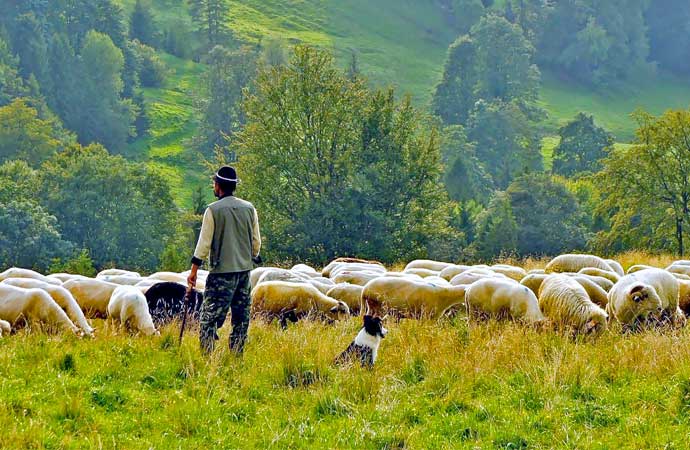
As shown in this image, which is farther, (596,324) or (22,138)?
(22,138)

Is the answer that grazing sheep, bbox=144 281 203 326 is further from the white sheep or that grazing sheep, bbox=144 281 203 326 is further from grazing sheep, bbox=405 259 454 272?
grazing sheep, bbox=405 259 454 272

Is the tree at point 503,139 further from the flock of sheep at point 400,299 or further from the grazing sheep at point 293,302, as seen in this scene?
the grazing sheep at point 293,302

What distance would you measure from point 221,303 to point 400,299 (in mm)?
5285

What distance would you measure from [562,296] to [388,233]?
123 ft

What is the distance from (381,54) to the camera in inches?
5448

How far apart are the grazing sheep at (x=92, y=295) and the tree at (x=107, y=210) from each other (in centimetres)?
4814

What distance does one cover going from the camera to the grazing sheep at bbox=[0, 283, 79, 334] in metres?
12.4

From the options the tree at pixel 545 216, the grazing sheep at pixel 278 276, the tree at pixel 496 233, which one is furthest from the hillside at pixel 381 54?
the grazing sheep at pixel 278 276

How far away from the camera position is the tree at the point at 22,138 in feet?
272

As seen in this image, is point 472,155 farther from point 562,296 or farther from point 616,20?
point 562,296

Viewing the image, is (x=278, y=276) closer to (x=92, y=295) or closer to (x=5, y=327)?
(x=92, y=295)

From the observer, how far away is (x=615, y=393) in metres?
9.11

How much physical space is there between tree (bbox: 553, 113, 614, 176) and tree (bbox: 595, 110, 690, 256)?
41.7 m

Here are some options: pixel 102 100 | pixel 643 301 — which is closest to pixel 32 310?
pixel 643 301
